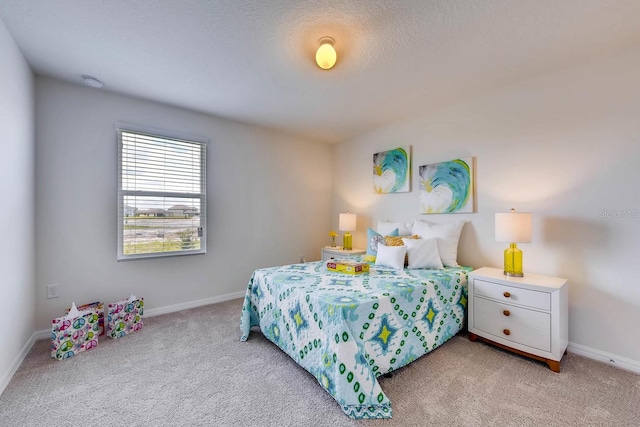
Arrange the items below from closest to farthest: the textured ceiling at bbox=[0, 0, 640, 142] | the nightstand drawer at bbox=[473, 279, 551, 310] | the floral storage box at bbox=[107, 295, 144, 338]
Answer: the textured ceiling at bbox=[0, 0, 640, 142] → the nightstand drawer at bbox=[473, 279, 551, 310] → the floral storage box at bbox=[107, 295, 144, 338]

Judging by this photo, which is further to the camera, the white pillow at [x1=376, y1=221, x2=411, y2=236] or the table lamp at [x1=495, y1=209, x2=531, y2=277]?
the white pillow at [x1=376, y1=221, x2=411, y2=236]

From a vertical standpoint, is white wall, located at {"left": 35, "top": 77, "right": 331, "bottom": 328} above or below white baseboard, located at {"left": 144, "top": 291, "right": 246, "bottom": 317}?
above

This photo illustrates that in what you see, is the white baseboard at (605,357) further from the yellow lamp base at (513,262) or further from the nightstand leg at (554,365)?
the yellow lamp base at (513,262)

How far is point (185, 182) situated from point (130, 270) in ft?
3.62

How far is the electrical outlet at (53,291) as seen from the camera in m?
2.45

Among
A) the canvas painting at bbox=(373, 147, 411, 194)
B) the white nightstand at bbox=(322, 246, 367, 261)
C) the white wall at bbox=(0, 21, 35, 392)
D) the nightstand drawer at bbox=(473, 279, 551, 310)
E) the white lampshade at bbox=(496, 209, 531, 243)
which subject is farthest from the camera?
the white nightstand at bbox=(322, 246, 367, 261)

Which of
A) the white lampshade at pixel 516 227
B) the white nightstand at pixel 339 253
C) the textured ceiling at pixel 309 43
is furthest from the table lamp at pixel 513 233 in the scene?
the white nightstand at pixel 339 253

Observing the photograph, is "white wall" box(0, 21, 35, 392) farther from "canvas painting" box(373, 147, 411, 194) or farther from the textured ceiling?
"canvas painting" box(373, 147, 411, 194)

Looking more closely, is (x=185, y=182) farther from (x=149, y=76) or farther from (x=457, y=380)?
(x=457, y=380)

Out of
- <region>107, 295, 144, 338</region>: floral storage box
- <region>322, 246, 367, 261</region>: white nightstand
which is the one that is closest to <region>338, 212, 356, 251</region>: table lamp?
<region>322, 246, 367, 261</region>: white nightstand

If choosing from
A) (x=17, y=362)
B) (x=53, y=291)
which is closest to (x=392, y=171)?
(x=53, y=291)

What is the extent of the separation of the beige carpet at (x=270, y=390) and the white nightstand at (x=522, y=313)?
0.12 meters

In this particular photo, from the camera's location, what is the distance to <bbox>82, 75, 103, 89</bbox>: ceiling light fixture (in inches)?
95.6

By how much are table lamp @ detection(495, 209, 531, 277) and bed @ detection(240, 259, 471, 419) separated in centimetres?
40
